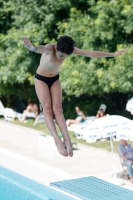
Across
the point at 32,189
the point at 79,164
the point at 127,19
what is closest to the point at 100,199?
the point at 32,189

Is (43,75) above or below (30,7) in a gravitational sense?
above

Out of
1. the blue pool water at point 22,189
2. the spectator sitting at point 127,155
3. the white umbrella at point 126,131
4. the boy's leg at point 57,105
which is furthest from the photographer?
the spectator sitting at point 127,155

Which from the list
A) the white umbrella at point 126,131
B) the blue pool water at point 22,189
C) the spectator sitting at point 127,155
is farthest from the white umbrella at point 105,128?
the blue pool water at point 22,189

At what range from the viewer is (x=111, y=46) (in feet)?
53.9

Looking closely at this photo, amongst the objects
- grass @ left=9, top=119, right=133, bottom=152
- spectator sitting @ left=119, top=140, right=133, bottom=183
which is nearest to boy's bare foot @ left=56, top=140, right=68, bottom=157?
spectator sitting @ left=119, top=140, right=133, bottom=183

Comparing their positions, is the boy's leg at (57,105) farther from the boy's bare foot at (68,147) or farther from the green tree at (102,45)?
→ the green tree at (102,45)

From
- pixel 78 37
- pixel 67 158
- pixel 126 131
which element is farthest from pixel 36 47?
pixel 78 37

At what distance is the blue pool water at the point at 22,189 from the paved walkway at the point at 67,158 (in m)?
1.80

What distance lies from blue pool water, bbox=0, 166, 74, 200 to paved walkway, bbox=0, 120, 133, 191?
5.89 ft

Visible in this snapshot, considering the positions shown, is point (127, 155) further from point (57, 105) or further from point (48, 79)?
point (48, 79)

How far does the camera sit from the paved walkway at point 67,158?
11.5 meters

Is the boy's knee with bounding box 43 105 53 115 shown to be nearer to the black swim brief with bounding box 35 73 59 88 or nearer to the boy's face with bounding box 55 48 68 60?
the black swim brief with bounding box 35 73 59 88

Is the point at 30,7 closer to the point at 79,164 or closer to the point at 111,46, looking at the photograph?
the point at 111,46

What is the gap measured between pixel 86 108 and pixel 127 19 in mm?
5905
